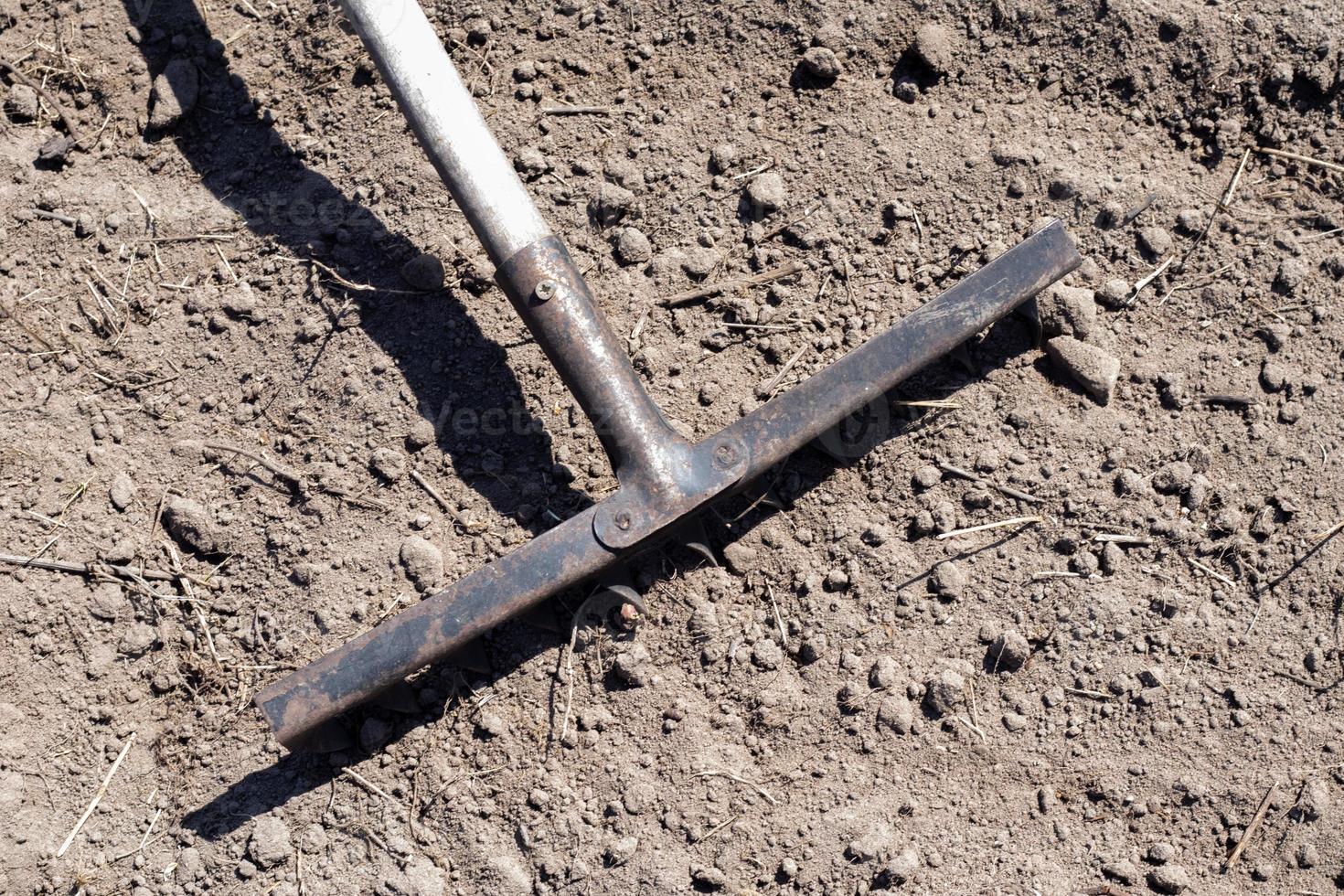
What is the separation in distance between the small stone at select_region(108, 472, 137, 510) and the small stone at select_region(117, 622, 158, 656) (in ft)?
1.11

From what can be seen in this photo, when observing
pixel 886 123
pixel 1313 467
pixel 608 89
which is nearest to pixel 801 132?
pixel 886 123

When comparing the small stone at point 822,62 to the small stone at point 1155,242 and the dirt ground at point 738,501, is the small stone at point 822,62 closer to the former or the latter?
the dirt ground at point 738,501

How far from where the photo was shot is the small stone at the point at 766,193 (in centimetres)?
278

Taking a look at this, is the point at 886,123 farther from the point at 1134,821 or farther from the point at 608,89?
the point at 1134,821

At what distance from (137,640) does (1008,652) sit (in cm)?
229

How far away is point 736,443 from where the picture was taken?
7.84ft

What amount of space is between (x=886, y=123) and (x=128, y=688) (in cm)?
260

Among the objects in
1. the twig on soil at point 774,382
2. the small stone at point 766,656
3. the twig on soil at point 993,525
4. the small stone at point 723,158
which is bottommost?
the small stone at point 766,656

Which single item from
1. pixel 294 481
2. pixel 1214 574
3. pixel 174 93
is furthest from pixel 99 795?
pixel 1214 574

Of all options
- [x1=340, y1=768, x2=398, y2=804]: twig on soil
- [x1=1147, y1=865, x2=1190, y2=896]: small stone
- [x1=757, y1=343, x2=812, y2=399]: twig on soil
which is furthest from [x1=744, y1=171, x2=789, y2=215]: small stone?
[x1=1147, y1=865, x2=1190, y2=896]: small stone

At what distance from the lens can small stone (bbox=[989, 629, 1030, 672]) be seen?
2.51 m

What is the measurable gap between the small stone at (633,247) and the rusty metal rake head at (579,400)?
0.34 m

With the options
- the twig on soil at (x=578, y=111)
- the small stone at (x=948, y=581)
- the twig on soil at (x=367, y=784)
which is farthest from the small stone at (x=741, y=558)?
the twig on soil at (x=578, y=111)

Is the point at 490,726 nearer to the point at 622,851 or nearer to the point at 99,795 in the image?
the point at 622,851
